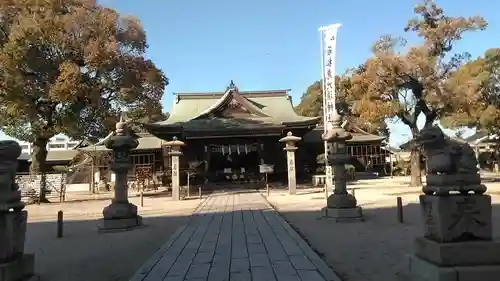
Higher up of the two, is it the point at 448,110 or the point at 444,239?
the point at 448,110

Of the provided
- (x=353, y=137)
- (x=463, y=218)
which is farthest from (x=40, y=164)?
(x=353, y=137)

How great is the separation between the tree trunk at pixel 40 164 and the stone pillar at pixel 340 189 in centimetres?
1744

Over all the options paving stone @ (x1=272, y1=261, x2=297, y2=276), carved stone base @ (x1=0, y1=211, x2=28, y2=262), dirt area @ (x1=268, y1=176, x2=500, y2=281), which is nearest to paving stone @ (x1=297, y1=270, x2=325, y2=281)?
paving stone @ (x1=272, y1=261, x2=297, y2=276)

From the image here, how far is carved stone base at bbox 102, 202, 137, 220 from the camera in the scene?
40.1ft

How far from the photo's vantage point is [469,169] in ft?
17.6

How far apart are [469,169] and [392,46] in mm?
18312

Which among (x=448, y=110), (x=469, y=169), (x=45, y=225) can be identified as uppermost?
(x=448, y=110)

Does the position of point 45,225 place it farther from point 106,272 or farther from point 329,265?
point 329,265

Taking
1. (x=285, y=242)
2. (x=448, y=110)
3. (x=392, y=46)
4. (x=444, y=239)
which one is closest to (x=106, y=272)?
(x=285, y=242)

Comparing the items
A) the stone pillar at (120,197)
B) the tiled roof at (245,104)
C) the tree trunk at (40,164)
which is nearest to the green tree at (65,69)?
the tree trunk at (40,164)

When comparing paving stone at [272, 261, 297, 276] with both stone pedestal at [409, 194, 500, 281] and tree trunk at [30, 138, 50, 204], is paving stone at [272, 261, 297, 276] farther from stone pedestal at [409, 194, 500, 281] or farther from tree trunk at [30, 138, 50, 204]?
tree trunk at [30, 138, 50, 204]

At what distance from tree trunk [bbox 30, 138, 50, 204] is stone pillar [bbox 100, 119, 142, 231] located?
12.9m

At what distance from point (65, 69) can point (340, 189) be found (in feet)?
49.3

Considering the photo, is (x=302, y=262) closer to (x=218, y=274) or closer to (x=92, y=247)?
(x=218, y=274)
